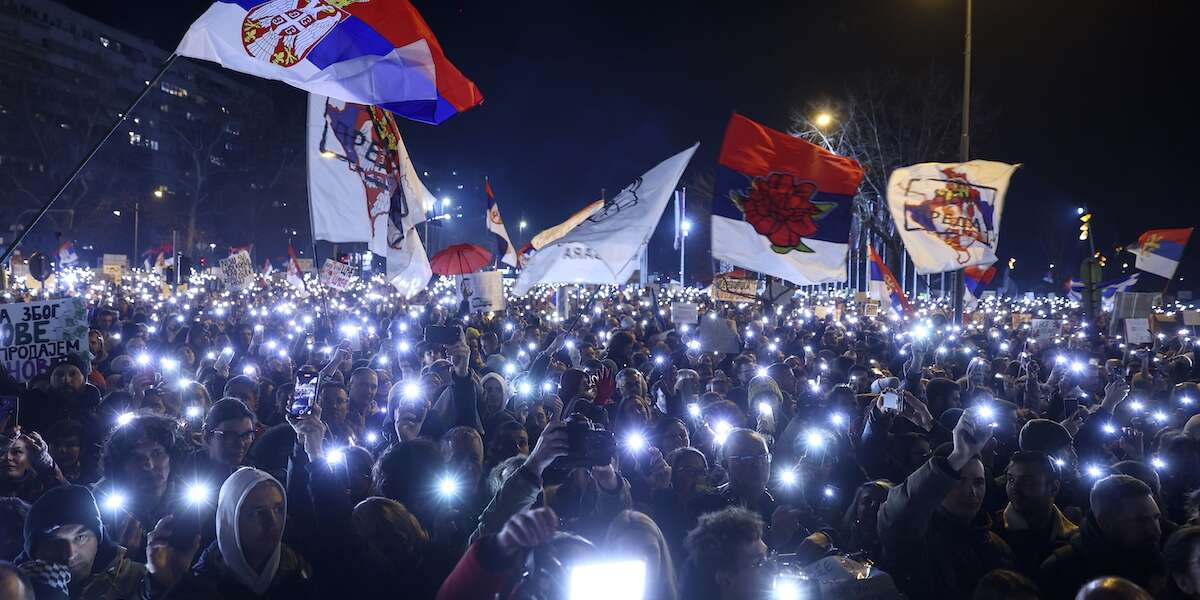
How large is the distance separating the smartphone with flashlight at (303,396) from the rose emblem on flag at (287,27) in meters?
2.87

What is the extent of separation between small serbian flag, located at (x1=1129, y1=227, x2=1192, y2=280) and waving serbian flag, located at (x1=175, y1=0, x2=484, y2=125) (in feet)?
64.9

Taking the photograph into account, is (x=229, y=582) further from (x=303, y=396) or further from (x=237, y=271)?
(x=237, y=271)

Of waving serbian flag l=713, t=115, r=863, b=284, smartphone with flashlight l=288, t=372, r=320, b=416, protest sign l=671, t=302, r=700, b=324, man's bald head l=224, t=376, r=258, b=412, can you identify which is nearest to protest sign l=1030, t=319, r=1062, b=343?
protest sign l=671, t=302, r=700, b=324

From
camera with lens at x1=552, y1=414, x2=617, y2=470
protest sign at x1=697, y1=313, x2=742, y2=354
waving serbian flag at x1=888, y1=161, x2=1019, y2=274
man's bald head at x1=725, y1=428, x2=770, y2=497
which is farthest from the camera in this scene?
protest sign at x1=697, y1=313, x2=742, y2=354

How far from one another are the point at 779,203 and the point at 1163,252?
1617 cm

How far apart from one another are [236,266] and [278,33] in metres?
16.5

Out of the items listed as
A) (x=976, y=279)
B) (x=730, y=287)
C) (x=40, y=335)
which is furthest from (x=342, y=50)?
(x=976, y=279)

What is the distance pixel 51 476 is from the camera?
15.1 ft

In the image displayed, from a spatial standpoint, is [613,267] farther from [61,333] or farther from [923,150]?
[923,150]

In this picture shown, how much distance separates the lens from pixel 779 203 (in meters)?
8.58

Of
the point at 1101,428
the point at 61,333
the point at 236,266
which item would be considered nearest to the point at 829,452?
the point at 1101,428

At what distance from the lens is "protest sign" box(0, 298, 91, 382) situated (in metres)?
7.03

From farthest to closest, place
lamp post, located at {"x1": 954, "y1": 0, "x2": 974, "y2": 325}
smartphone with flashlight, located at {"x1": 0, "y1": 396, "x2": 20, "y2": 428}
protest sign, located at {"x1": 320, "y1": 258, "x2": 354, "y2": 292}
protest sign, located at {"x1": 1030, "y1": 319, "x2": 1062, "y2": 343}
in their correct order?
protest sign, located at {"x1": 1030, "y1": 319, "x2": 1062, "y2": 343}
protest sign, located at {"x1": 320, "y1": 258, "x2": 354, "y2": 292}
lamp post, located at {"x1": 954, "y1": 0, "x2": 974, "y2": 325}
smartphone with flashlight, located at {"x1": 0, "y1": 396, "x2": 20, "y2": 428}

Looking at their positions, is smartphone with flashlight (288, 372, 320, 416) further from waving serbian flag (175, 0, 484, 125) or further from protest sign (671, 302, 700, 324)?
protest sign (671, 302, 700, 324)
